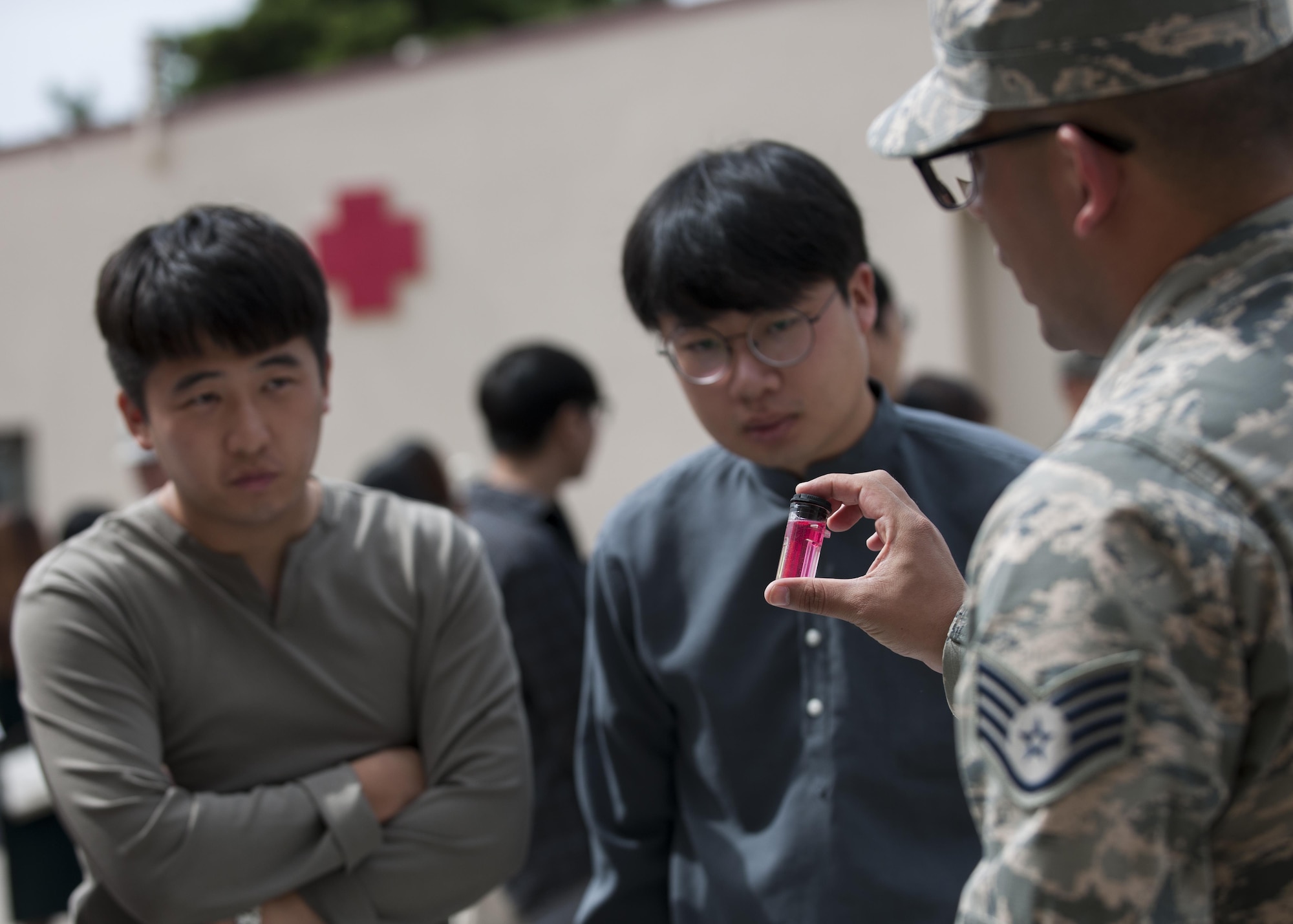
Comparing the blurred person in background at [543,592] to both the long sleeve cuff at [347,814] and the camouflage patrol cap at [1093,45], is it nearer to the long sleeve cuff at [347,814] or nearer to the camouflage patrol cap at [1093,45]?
the long sleeve cuff at [347,814]

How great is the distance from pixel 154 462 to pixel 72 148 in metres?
6.23

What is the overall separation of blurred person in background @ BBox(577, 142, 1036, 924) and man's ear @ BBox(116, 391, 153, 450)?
2.32ft

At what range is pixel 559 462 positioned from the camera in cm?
330

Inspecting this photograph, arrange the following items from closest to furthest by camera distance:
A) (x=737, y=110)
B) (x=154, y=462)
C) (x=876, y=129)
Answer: (x=876, y=129)
(x=154, y=462)
(x=737, y=110)

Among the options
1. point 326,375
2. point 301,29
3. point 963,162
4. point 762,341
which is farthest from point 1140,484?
point 301,29

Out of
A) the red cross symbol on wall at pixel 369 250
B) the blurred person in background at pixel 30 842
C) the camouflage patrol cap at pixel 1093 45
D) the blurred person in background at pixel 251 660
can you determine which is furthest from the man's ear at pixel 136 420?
the red cross symbol on wall at pixel 369 250

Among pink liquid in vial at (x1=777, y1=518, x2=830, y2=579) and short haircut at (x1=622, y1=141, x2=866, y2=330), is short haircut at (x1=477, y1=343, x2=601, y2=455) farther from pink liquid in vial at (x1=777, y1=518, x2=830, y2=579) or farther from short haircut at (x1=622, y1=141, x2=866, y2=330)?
pink liquid in vial at (x1=777, y1=518, x2=830, y2=579)

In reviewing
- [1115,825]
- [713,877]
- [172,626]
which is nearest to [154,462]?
[172,626]

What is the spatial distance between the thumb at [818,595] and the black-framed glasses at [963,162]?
0.38 metres

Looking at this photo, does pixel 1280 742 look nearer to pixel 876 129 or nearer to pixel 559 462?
pixel 876 129

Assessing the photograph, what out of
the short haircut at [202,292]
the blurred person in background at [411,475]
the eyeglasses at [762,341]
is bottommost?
the blurred person in background at [411,475]

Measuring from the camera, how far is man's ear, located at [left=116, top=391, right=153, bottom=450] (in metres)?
1.87

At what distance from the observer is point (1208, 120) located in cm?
94

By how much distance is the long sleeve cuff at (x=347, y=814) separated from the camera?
5.60 ft
